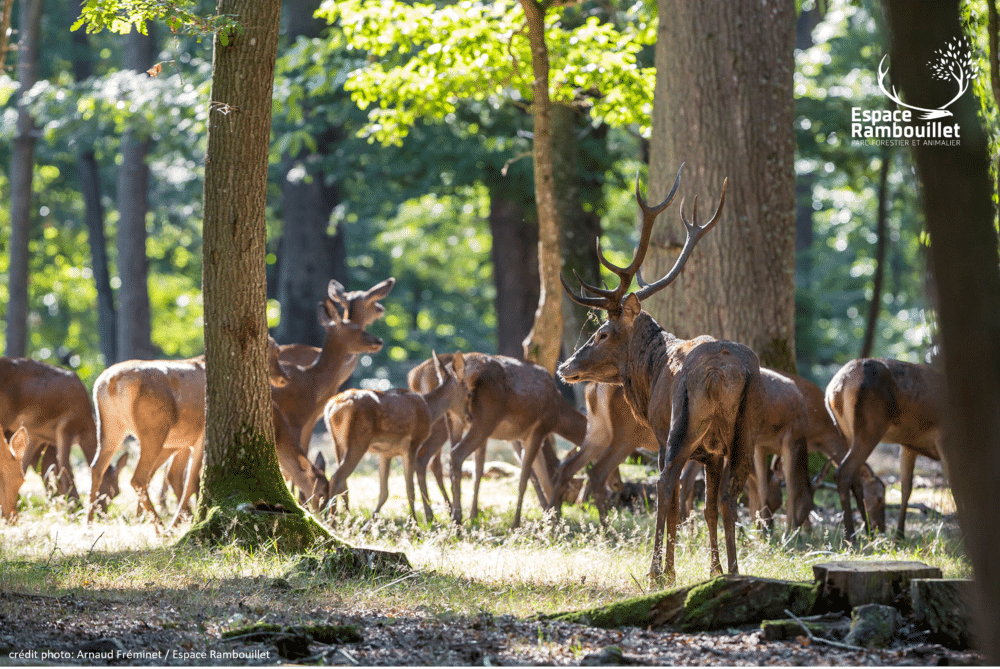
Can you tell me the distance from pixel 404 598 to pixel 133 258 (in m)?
21.6

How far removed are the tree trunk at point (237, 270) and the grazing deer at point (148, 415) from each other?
1.82m

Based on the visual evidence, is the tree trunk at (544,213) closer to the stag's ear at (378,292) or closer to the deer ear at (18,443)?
the stag's ear at (378,292)

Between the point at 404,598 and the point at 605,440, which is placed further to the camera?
the point at 605,440

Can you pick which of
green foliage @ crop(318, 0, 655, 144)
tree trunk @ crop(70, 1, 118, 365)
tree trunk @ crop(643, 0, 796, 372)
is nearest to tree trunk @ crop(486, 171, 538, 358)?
green foliage @ crop(318, 0, 655, 144)

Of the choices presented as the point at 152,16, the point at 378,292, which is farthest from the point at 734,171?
the point at 152,16

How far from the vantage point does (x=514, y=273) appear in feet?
69.5

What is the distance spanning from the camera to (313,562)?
7031 mm

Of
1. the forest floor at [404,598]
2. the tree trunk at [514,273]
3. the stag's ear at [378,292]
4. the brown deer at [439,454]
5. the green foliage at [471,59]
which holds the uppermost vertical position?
the green foliage at [471,59]

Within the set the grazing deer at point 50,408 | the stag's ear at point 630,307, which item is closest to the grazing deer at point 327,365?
the grazing deer at point 50,408

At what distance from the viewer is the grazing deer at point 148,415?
972 centimetres

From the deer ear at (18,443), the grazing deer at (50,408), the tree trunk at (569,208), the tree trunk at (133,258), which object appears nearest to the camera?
the deer ear at (18,443)

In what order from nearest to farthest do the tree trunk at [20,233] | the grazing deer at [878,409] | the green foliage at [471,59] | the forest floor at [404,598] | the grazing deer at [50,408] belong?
the forest floor at [404,598] < the grazing deer at [878,409] < the grazing deer at [50,408] < the green foliage at [471,59] < the tree trunk at [20,233]

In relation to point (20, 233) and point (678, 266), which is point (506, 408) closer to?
point (678, 266)

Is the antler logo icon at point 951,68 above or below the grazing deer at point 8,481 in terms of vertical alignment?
above
